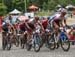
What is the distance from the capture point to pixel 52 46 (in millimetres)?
21141

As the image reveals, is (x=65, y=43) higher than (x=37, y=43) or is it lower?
higher

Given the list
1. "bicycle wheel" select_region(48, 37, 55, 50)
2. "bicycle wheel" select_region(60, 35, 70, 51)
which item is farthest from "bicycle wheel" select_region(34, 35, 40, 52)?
"bicycle wheel" select_region(60, 35, 70, 51)

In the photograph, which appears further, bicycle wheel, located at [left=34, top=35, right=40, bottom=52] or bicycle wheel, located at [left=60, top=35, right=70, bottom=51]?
bicycle wheel, located at [left=34, top=35, right=40, bottom=52]

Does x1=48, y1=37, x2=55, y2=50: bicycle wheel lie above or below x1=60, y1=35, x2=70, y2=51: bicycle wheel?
below

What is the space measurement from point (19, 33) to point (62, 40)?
4.26 meters

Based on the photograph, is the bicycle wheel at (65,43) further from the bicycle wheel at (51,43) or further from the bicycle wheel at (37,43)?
the bicycle wheel at (37,43)

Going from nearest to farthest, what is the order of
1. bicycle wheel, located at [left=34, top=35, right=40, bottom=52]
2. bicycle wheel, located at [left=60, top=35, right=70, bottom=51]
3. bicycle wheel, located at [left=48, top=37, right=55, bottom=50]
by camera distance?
bicycle wheel, located at [left=60, top=35, right=70, bottom=51] < bicycle wheel, located at [left=34, top=35, right=40, bottom=52] < bicycle wheel, located at [left=48, top=37, right=55, bottom=50]

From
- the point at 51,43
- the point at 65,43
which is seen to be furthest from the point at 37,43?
the point at 65,43

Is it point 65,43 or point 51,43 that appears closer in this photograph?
point 65,43

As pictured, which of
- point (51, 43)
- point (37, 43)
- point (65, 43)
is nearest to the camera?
point (65, 43)

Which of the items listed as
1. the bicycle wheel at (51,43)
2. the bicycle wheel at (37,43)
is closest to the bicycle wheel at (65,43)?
the bicycle wheel at (51,43)

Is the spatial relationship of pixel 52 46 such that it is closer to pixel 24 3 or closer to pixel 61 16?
pixel 61 16

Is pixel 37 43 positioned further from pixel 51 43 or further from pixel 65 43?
pixel 65 43

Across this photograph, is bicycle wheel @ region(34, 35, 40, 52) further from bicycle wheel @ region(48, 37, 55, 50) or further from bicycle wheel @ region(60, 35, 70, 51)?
bicycle wheel @ region(60, 35, 70, 51)
